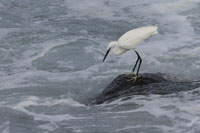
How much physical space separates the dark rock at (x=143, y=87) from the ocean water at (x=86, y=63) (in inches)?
5.3

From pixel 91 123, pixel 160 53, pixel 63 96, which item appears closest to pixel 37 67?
pixel 63 96

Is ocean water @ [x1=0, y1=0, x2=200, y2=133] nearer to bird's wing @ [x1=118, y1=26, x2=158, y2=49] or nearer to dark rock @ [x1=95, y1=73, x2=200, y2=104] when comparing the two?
dark rock @ [x1=95, y1=73, x2=200, y2=104]

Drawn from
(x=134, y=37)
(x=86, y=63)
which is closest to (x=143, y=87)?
(x=134, y=37)

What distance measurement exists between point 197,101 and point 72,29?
508 centimetres

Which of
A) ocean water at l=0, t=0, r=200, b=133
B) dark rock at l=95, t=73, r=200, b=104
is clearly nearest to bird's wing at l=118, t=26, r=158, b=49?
dark rock at l=95, t=73, r=200, b=104

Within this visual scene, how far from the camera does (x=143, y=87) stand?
6.01 meters

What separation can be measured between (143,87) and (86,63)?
2.39 m

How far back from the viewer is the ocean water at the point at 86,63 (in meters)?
5.26

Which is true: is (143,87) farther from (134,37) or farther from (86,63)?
(86,63)

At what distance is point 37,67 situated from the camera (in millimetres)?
8047

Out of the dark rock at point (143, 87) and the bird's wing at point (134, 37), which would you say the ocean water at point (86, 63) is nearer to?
the dark rock at point (143, 87)

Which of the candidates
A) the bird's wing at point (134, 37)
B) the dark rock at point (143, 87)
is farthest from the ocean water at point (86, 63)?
the bird's wing at point (134, 37)

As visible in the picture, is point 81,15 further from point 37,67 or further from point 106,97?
point 106,97

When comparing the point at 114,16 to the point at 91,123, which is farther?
the point at 114,16
